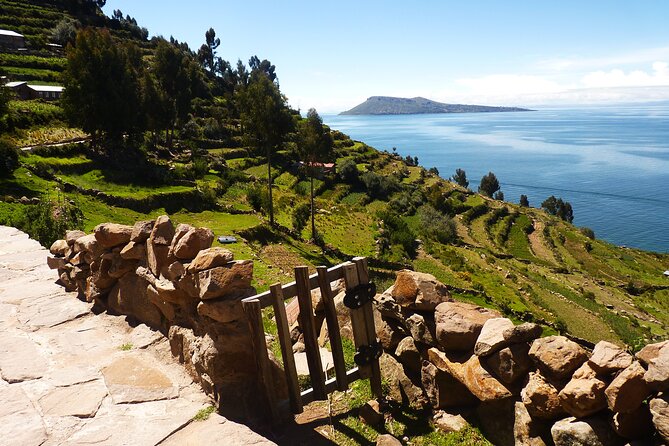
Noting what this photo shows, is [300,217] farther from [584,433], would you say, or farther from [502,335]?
[584,433]

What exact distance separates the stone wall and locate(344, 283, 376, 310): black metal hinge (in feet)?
5.71

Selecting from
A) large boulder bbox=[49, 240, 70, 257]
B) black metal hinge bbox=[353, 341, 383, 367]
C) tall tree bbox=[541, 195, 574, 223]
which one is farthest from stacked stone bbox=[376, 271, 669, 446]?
tall tree bbox=[541, 195, 574, 223]

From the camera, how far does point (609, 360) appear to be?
5.46 metres

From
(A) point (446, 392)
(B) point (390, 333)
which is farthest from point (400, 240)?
(A) point (446, 392)

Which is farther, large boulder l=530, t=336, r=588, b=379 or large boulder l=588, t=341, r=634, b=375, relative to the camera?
large boulder l=530, t=336, r=588, b=379

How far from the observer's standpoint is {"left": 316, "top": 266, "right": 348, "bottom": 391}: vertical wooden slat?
7.37 metres

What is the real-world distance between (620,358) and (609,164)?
758ft

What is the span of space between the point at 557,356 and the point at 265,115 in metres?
35.2

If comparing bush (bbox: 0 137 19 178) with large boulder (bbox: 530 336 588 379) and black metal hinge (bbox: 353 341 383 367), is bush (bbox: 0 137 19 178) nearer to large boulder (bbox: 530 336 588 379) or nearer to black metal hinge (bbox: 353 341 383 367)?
black metal hinge (bbox: 353 341 383 367)

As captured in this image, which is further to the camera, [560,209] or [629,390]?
[560,209]

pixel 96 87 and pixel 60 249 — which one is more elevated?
pixel 96 87

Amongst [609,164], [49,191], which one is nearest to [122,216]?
[49,191]

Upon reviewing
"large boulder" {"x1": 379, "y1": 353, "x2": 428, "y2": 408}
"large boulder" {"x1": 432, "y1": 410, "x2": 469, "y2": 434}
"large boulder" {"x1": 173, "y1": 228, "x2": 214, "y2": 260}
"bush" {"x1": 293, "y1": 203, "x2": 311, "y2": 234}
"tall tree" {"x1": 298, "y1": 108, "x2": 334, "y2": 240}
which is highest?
"tall tree" {"x1": 298, "y1": 108, "x2": 334, "y2": 240}

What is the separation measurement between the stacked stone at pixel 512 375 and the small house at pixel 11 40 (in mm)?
94099
